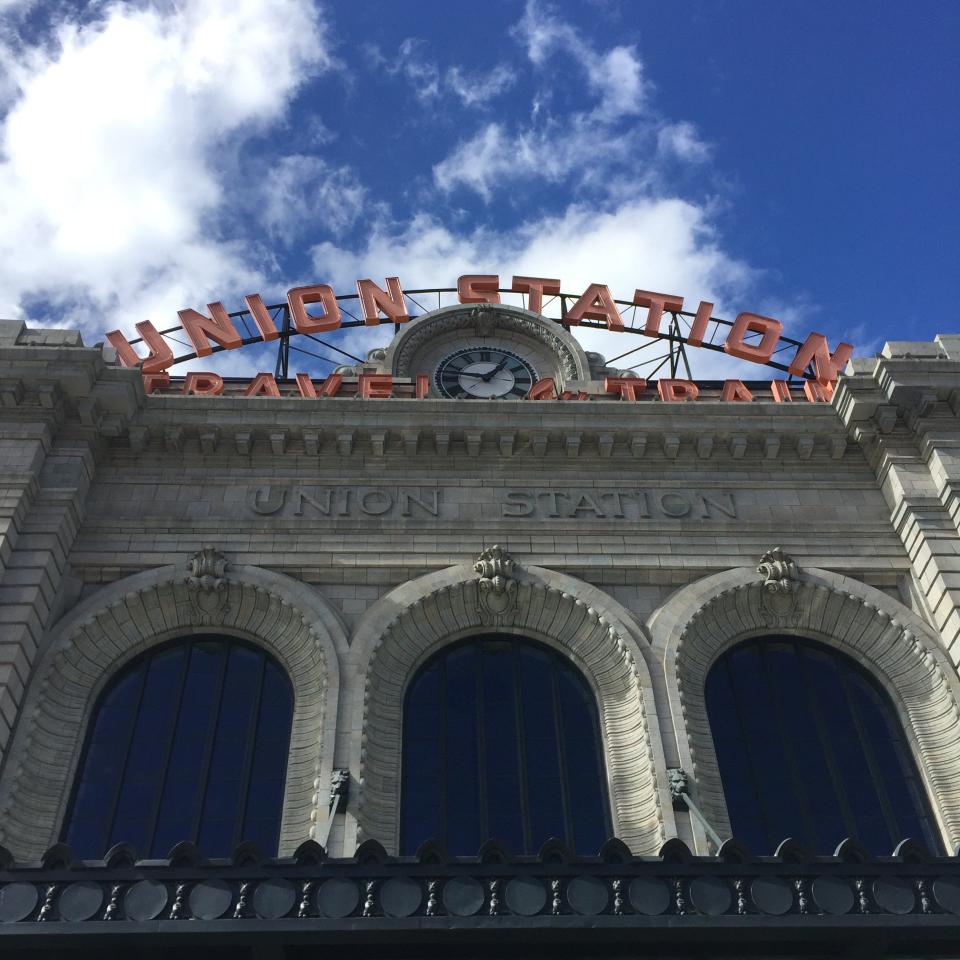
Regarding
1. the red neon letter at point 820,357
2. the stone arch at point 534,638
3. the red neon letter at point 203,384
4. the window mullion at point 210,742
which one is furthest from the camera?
the red neon letter at point 820,357

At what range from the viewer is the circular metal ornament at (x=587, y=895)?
544 inches

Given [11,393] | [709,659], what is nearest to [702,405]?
[709,659]

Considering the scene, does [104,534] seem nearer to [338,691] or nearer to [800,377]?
[338,691]

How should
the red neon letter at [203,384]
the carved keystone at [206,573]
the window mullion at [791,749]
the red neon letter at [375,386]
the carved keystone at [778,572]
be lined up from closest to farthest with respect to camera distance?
1. the window mullion at [791,749]
2. the carved keystone at [206,573]
3. the carved keystone at [778,572]
4. the red neon letter at [375,386]
5. the red neon letter at [203,384]

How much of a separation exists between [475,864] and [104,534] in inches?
489

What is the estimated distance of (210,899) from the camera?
45.1 feet

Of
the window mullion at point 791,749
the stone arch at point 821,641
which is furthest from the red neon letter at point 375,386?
the window mullion at point 791,749

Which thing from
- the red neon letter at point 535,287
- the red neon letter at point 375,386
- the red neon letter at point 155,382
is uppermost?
the red neon letter at point 535,287

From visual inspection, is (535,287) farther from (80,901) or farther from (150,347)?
(80,901)

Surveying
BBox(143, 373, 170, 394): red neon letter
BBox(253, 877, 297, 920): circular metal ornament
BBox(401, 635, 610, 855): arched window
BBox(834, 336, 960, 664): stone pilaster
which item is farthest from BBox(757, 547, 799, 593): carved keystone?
BBox(143, 373, 170, 394): red neon letter

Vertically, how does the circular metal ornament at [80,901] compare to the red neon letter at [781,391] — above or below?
below

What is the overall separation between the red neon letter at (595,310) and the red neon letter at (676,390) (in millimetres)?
6645

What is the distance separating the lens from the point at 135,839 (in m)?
19.8

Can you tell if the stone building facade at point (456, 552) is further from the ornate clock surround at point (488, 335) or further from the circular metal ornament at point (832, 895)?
the circular metal ornament at point (832, 895)
